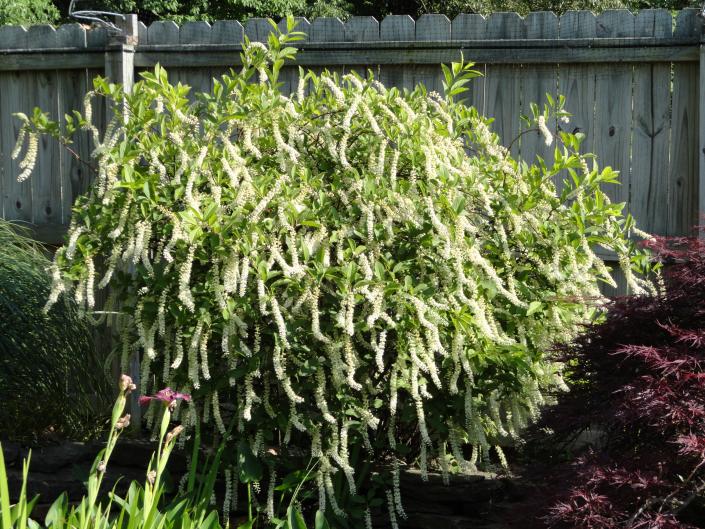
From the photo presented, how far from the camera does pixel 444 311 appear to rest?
352 cm

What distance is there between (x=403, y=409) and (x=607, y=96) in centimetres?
213

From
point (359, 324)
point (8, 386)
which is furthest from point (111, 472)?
point (359, 324)

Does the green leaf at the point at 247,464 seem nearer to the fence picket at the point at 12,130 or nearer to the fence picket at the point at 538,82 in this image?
the fence picket at the point at 538,82

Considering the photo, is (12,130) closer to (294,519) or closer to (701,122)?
(294,519)

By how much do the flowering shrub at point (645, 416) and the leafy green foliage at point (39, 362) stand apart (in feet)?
8.18

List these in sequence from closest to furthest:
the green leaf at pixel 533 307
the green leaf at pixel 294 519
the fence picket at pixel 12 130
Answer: the green leaf at pixel 294 519, the green leaf at pixel 533 307, the fence picket at pixel 12 130

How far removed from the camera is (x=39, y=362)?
4590 millimetres

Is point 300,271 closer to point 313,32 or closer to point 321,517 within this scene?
point 321,517

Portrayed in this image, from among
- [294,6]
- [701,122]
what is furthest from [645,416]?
[294,6]

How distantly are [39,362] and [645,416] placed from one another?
2.93 metres

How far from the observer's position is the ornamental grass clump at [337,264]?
3.39 metres

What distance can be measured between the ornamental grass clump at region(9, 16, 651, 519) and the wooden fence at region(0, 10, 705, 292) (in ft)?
3.59

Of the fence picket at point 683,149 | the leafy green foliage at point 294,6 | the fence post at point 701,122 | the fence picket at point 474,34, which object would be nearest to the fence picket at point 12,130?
the fence picket at point 474,34

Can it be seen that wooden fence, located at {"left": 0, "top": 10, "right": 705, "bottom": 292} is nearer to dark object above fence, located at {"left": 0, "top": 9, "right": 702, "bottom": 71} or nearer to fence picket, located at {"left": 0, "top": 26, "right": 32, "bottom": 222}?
dark object above fence, located at {"left": 0, "top": 9, "right": 702, "bottom": 71}
